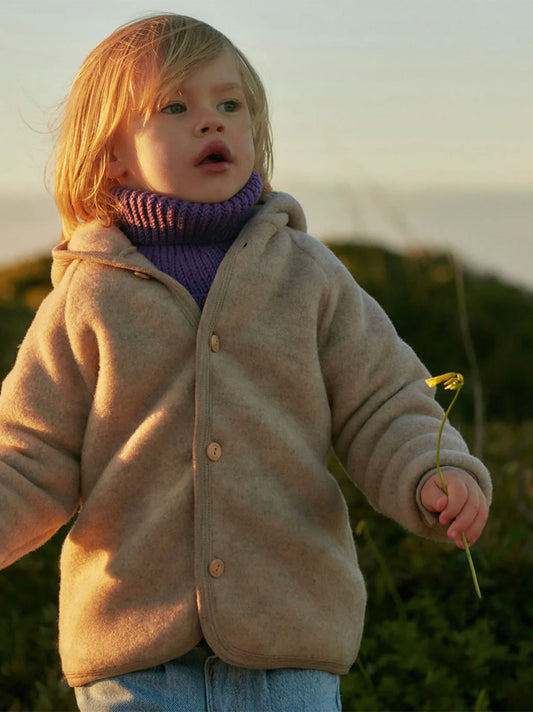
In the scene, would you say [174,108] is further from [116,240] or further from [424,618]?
[424,618]

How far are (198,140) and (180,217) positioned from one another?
19 centimetres

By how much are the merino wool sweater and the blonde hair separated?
19cm

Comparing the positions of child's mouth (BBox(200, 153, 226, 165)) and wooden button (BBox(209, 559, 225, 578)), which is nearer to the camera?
wooden button (BBox(209, 559, 225, 578))

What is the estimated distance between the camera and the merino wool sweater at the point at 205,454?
8.57 feet

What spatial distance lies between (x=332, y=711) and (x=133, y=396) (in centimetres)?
94

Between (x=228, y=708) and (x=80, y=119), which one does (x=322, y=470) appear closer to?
(x=228, y=708)

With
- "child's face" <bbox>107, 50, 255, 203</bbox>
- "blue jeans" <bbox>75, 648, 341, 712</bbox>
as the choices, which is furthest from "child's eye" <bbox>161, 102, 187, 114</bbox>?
"blue jeans" <bbox>75, 648, 341, 712</bbox>

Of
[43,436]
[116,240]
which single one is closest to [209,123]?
[116,240]

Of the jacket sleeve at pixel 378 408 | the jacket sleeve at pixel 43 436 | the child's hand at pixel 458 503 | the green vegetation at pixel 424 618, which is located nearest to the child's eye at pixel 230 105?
the jacket sleeve at pixel 378 408

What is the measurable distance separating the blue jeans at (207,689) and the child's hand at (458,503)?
560mm

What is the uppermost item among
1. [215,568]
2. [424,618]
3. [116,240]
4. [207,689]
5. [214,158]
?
[214,158]

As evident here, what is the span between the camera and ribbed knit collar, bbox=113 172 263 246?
269 centimetres

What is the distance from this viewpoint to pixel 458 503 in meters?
2.45

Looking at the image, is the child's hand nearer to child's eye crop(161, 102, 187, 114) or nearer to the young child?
the young child
